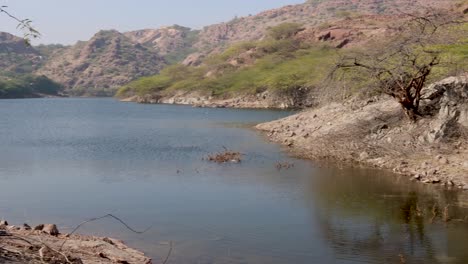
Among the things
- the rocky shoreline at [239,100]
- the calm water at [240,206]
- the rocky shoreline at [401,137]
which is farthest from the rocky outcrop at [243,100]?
the calm water at [240,206]

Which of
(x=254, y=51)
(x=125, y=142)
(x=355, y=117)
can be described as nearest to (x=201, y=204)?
(x=355, y=117)

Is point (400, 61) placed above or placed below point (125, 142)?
above

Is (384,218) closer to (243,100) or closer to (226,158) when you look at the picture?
(226,158)

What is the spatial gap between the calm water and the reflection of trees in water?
3cm

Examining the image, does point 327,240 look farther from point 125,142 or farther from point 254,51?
point 254,51

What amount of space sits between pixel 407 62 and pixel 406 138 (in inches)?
143

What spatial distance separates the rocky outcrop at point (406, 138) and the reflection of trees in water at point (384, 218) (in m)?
1.75

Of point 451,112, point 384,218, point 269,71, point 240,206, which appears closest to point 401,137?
point 451,112

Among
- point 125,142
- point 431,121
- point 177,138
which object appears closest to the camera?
point 431,121

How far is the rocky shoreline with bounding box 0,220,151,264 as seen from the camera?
9289mm

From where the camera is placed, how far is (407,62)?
82.7 ft

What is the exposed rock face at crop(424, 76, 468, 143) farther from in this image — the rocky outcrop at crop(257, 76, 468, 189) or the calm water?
the calm water

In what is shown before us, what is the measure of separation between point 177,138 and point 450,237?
26472mm

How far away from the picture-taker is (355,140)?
86.9 feet
